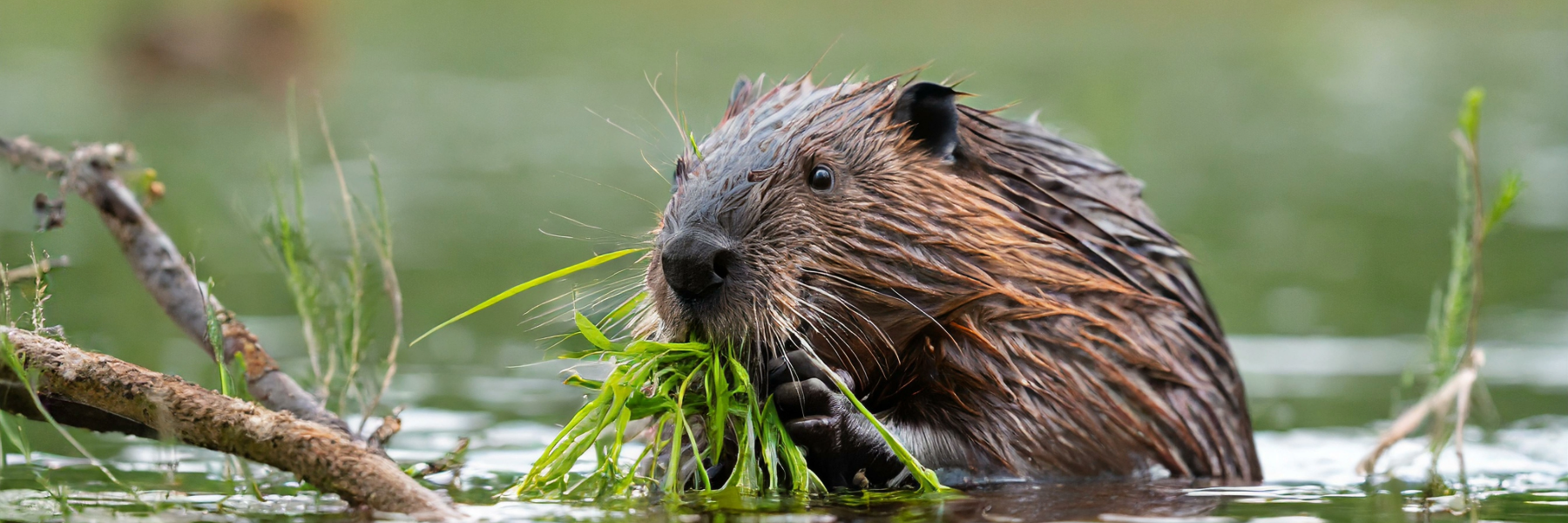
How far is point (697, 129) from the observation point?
12.2m

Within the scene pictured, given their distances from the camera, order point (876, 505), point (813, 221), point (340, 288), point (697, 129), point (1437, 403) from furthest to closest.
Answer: point (697, 129), point (340, 288), point (1437, 403), point (813, 221), point (876, 505)

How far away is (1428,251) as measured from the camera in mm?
9211

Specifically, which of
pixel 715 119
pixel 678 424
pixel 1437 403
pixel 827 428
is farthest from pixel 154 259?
pixel 715 119

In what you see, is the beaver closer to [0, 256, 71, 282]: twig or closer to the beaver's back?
the beaver's back

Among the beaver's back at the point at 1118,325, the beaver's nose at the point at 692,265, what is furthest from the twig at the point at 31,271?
the beaver's back at the point at 1118,325

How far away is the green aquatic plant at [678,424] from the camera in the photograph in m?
3.06

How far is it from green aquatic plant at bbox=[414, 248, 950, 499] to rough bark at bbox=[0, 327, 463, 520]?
35 centimetres

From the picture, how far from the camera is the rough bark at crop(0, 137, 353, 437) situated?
137 inches

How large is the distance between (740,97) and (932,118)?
0.48m

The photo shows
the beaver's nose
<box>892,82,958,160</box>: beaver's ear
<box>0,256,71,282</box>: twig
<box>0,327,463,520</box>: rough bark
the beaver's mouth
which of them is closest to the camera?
<box>0,327,463,520</box>: rough bark

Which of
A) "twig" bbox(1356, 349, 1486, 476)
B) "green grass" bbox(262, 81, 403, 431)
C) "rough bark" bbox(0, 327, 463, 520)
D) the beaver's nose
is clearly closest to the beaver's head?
the beaver's nose

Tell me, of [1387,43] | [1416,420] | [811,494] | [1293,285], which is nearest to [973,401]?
[811,494]

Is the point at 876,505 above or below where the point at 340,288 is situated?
below

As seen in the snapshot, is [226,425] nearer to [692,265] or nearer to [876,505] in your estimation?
[692,265]
